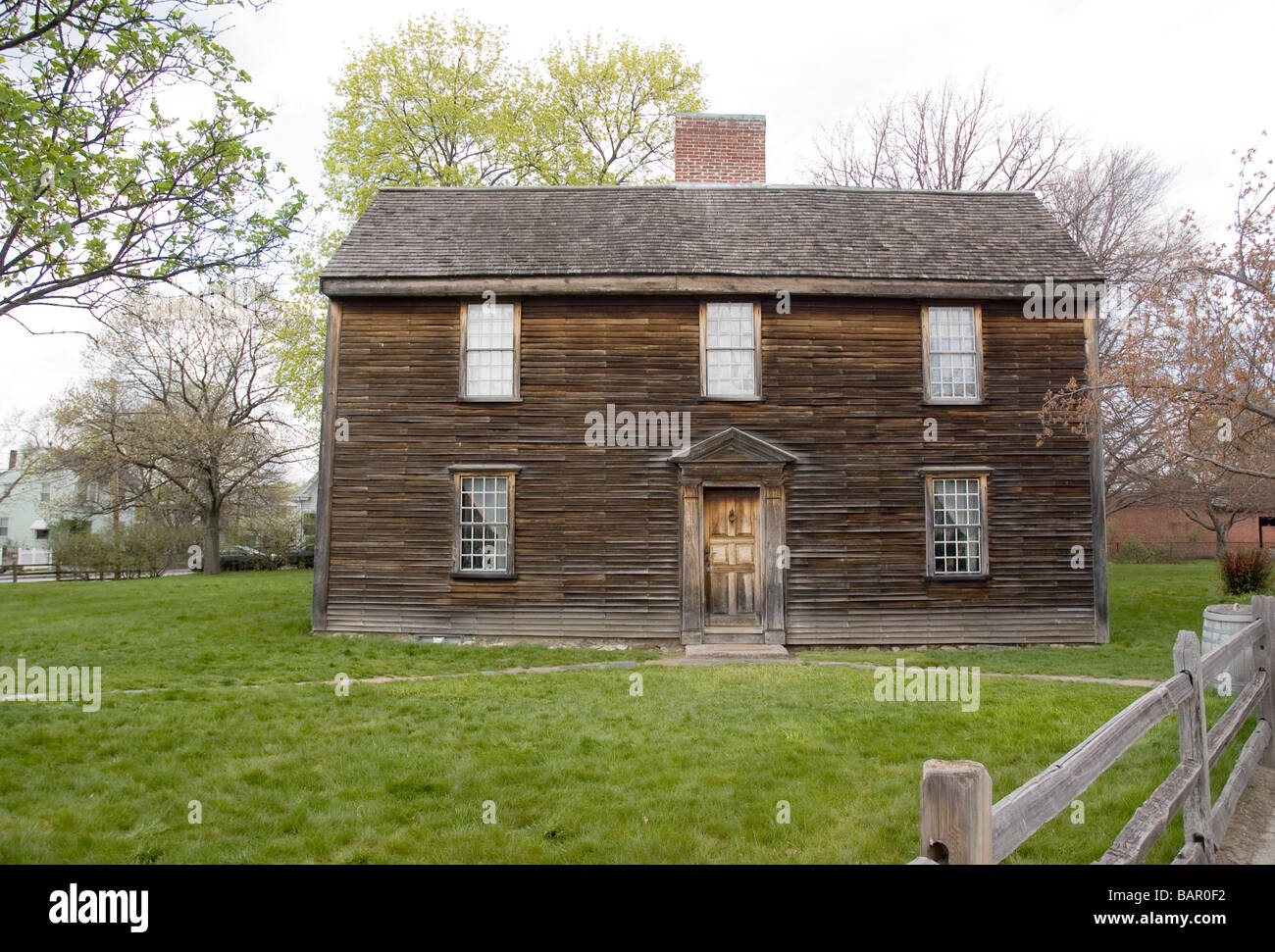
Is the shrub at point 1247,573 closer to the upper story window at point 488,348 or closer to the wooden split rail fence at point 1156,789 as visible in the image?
the wooden split rail fence at point 1156,789

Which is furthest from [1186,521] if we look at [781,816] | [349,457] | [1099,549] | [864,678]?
[781,816]

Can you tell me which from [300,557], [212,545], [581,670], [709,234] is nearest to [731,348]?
[709,234]

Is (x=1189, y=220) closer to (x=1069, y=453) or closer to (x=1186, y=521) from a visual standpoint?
(x=1069, y=453)

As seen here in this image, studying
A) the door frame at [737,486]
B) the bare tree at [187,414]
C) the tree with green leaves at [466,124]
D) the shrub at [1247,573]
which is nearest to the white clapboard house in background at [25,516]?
the bare tree at [187,414]

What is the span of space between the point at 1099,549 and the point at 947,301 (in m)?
5.04

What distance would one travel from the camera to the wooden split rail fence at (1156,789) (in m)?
2.44

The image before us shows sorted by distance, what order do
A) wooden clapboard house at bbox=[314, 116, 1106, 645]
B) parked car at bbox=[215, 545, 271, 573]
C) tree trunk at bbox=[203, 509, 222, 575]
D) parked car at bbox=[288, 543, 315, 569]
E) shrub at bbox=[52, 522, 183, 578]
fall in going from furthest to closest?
parked car at bbox=[288, 543, 315, 569] < parked car at bbox=[215, 545, 271, 573] < tree trunk at bbox=[203, 509, 222, 575] < shrub at bbox=[52, 522, 183, 578] < wooden clapboard house at bbox=[314, 116, 1106, 645]

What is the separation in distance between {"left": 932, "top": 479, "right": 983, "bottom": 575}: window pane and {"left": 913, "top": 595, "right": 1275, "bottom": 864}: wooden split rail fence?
6953 mm

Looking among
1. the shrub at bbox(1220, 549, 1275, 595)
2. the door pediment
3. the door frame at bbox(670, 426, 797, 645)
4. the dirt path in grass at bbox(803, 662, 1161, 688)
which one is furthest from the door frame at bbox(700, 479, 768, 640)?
the shrub at bbox(1220, 549, 1275, 595)

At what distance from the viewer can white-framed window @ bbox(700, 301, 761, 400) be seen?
48.0ft

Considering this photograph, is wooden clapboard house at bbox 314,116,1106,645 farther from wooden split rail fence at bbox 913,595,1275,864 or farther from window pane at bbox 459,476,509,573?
wooden split rail fence at bbox 913,595,1275,864

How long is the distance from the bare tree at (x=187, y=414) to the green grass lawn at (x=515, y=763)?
74.6ft

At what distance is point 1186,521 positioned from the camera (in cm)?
4269
